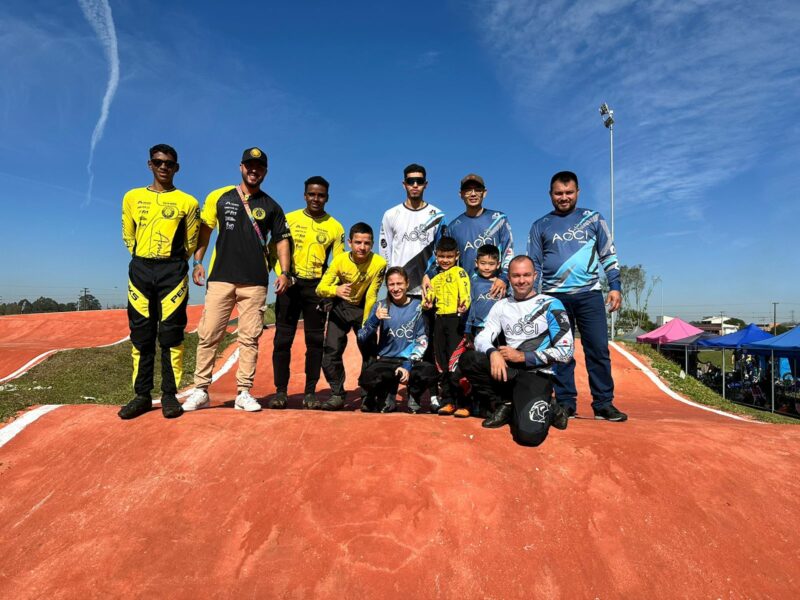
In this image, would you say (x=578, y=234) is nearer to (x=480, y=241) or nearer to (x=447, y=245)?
(x=480, y=241)

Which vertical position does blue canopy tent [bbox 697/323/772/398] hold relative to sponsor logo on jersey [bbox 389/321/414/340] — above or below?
below

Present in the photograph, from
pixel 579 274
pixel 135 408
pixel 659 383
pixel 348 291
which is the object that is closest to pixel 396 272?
pixel 348 291

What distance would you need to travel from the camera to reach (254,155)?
15.2 ft

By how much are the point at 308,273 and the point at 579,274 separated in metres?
3.06

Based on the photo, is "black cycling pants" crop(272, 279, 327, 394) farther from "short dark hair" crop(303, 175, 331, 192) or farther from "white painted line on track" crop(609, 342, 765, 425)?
"white painted line on track" crop(609, 342, 765, 425)

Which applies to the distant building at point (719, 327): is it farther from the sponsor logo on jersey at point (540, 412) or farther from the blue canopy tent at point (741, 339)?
the sponsor logo on jersey at point (540, 412)

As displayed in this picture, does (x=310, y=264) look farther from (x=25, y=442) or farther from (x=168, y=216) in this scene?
(x=25, y=442)

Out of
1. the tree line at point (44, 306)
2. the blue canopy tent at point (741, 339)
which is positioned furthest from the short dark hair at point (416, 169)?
the tree line at point (44, 306)

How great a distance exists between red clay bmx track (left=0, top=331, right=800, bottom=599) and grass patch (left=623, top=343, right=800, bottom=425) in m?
6.54

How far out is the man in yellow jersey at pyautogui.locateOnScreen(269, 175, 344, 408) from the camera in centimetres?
521

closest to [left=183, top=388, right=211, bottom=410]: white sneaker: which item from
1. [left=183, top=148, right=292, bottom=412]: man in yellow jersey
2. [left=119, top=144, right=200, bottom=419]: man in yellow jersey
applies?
[left=183, top=148, right=292, bottom=412]: man in yellow jersey

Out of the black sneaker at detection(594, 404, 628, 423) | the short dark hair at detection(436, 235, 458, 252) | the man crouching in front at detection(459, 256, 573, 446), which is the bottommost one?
the black sneaker at detection(594, 404, 628, 423)

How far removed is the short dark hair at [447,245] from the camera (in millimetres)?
5078

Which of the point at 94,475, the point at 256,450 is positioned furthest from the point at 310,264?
the point at 94,475
